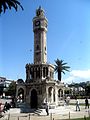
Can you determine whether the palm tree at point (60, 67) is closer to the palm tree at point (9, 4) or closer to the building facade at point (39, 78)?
the building facade at point (39, 78)

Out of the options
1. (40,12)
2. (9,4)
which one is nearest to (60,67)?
(40,12)

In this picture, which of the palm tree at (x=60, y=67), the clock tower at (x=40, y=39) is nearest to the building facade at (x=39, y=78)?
the clock tower at (x=40, y=39)

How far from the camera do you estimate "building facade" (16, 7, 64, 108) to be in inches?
2008

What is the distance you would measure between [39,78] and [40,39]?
27.5 feet

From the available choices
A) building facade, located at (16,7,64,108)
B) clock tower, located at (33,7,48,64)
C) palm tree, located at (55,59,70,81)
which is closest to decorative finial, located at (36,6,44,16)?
building facade, located at (16,7,64,108)

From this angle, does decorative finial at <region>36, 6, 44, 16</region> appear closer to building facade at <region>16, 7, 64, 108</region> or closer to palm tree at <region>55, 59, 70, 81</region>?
building facade at <region>16, 7, 64, 108</region>

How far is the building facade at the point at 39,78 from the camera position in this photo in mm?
51000

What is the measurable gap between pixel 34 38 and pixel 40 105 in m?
14.9

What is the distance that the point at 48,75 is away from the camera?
54125 mm

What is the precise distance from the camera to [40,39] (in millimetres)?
55250

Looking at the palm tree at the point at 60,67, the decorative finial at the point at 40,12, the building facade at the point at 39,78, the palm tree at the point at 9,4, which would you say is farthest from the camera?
the palm tree at the point at 60,67

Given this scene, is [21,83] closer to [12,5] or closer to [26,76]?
[26,76]

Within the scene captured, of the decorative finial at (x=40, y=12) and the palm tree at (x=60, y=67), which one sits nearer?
the decorative finial at (x=40, y=12)

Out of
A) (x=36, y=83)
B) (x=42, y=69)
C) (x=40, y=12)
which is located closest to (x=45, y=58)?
(x=42, y=69)
